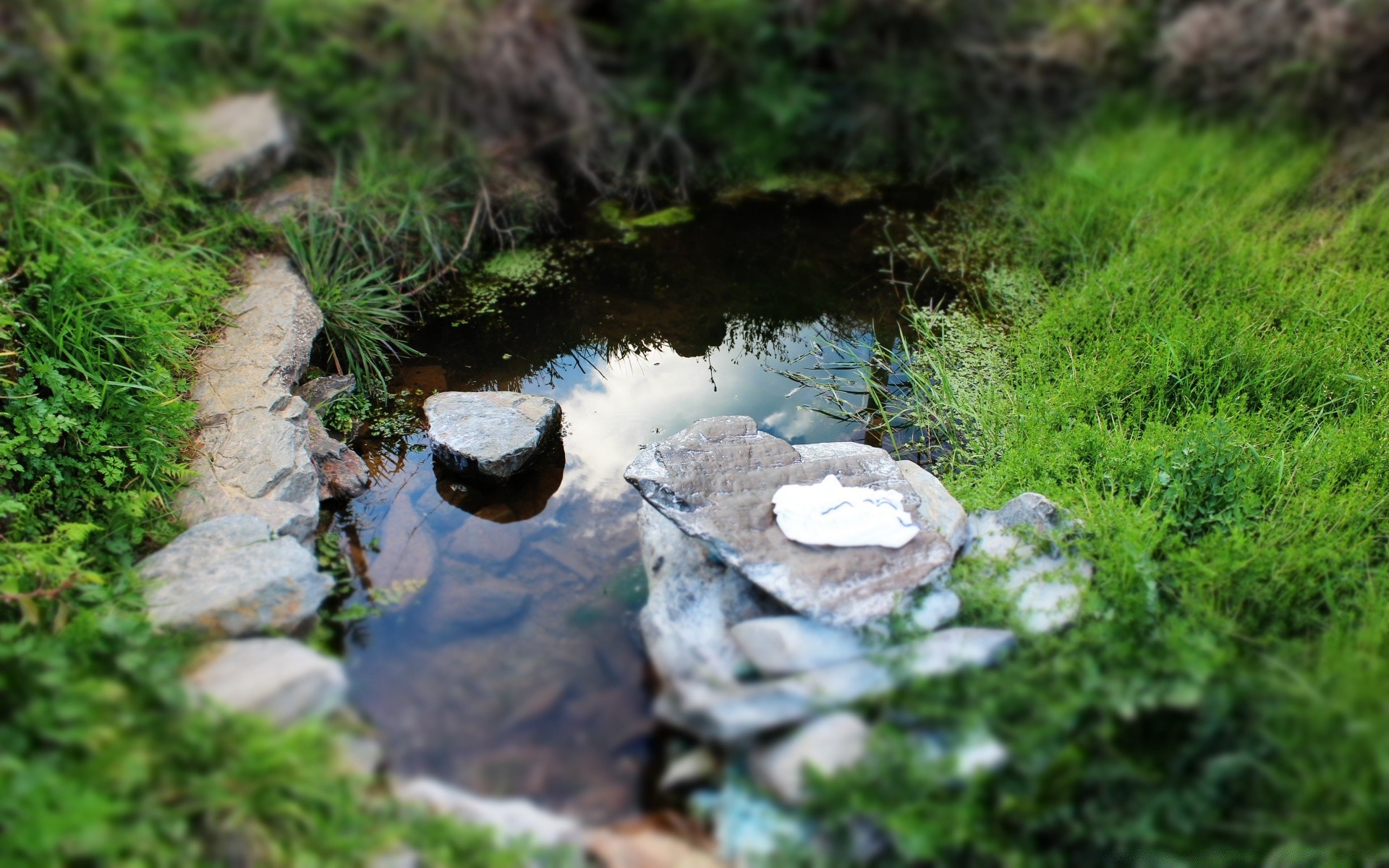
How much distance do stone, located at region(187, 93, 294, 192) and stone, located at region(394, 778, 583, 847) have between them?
364 centimetres

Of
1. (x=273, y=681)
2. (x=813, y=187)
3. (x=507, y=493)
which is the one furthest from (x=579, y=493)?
(x=813, y=187)

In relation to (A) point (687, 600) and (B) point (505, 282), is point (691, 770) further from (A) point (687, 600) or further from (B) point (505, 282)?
(B) point (505, 282)

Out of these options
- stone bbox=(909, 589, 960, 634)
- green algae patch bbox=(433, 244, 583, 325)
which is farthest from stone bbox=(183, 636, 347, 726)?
green algae patch bbox=(433, 244, 583, 325)

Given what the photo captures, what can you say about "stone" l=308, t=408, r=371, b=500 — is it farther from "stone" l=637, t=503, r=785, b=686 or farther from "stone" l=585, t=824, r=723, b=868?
"stone" l=585, t=824, r=723, b=868

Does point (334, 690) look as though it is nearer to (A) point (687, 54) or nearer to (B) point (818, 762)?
(B) point (818, 762)

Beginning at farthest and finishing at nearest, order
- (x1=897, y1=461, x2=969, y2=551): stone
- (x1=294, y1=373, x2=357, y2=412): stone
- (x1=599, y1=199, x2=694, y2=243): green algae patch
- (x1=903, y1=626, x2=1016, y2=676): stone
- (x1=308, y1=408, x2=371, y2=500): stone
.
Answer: (x1=599, y1=199, x2=694, y2=243): green algae patch → (x1=294, y1=373, x2=357, y2=412): stone → (x1=308, y1=408, x2=371, y2=500): stone → (x1=897, y1=461, x2=969, y2=551): stone → (x1=903, y1=626, x2=1016, y2=676): stone

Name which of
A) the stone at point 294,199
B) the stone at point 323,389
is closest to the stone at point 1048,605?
the stone at point 323,389

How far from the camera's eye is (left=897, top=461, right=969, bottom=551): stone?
8.26 feet

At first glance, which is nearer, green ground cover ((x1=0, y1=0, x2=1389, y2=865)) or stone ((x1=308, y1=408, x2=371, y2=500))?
green ground cover ((x1=0, y1=0, x2=1389, y2=865))

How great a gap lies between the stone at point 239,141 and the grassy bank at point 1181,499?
3.63 meters

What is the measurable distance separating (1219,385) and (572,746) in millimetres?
2976

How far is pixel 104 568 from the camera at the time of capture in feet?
7.75

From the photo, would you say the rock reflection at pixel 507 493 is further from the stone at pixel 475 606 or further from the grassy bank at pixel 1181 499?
the grassy bank at pixel 1181 499

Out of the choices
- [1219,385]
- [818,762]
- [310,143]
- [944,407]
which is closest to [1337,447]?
[1219,385]
